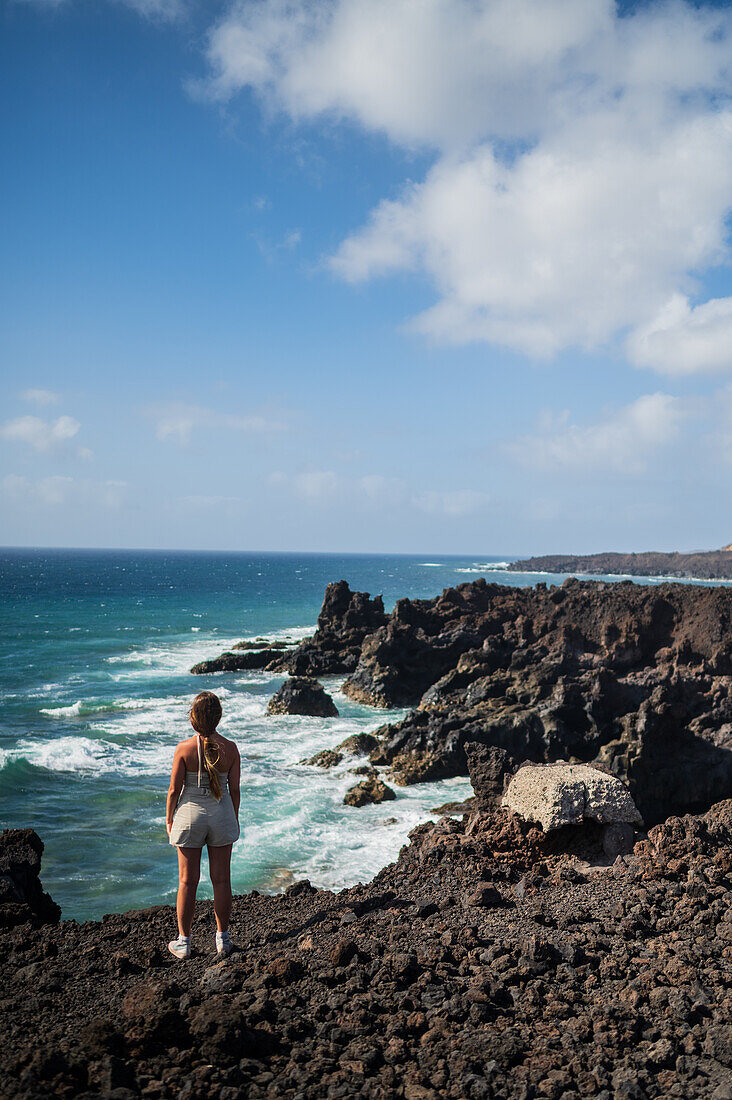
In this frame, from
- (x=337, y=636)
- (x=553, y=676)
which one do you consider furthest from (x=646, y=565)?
(x=553, y=676)

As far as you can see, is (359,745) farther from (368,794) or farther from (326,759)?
(368,794)

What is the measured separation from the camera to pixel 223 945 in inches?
238

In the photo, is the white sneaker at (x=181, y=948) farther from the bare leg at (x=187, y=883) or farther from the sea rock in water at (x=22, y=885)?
the sea rock in water at (x=22, y=885)

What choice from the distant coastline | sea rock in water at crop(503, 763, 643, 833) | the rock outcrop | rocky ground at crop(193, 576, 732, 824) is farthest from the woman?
the distant coastline

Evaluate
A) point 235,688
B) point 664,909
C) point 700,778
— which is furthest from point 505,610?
point 664,909

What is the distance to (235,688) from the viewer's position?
34625 millimetres

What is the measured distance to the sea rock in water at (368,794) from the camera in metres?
18.2

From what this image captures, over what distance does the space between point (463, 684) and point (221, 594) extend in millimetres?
71866

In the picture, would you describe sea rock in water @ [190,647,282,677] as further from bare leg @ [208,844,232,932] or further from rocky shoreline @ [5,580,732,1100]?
bare leg @ [208,844,232,932]

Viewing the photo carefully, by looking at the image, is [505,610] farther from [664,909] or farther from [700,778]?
[664,909]

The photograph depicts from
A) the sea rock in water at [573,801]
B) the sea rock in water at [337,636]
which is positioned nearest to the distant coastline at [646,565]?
the sea rock in water at [337,636]

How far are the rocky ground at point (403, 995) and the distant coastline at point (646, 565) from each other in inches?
5303

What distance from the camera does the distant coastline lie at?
135500 mm

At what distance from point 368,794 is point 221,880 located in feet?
42.8
